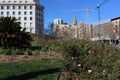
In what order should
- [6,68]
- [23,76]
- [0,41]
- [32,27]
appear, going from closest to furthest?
[23,76], [6,68], [0,41], [32,27]

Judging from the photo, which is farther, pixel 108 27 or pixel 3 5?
pixel 3 5

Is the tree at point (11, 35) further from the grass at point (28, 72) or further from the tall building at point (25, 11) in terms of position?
the tall building at point (25, 11)

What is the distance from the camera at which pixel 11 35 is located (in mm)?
18938

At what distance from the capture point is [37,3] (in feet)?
494

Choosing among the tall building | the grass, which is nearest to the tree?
the grass

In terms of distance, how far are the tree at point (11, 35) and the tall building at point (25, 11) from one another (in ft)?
410

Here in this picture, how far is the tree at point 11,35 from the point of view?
19.0m

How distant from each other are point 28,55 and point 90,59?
4.94m

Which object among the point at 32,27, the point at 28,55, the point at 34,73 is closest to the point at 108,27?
the point at 32,27

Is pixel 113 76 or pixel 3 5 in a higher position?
pixel 3 5

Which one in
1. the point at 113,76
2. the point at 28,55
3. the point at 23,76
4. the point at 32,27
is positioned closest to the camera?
the point at 113,76

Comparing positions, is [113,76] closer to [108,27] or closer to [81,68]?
[81,68]

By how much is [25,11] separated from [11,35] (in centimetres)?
13119

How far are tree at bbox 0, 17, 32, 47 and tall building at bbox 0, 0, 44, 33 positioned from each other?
125 meters
